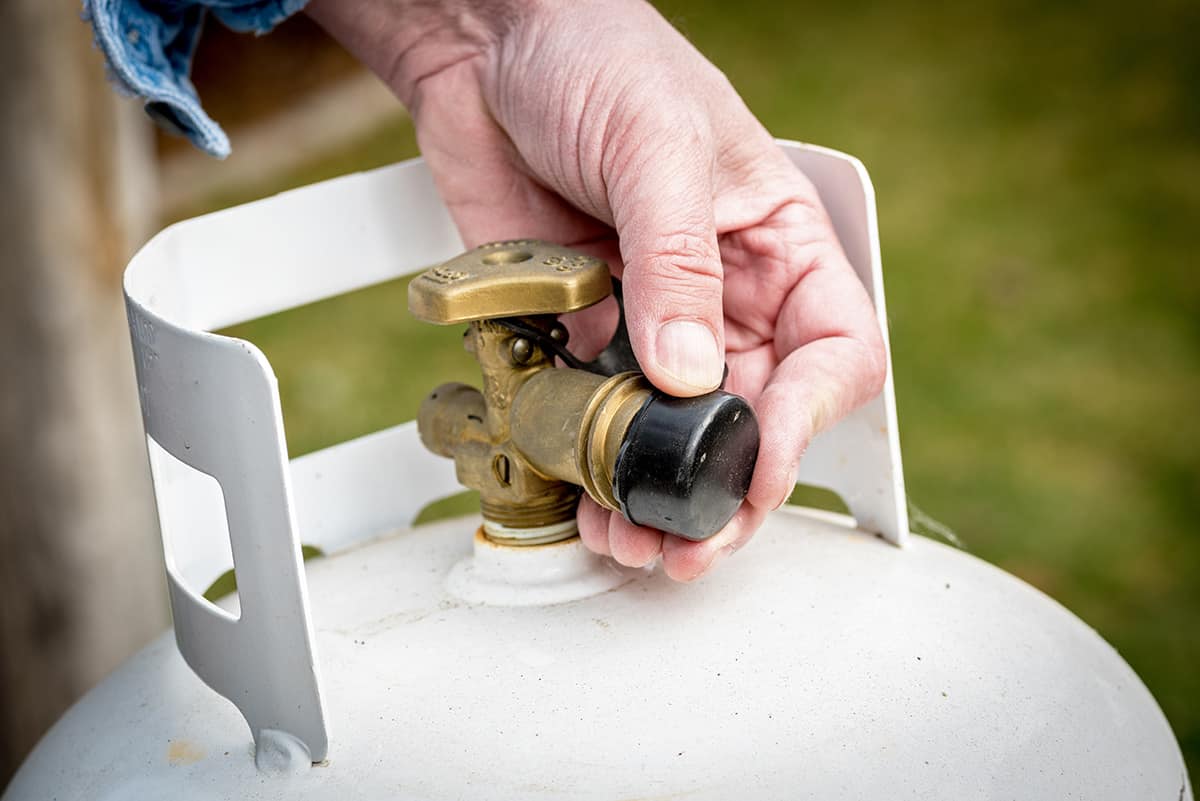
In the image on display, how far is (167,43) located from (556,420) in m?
0.54

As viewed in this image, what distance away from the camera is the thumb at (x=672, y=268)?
2.59 feet

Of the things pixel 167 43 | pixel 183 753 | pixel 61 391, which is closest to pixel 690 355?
pixel 183 753

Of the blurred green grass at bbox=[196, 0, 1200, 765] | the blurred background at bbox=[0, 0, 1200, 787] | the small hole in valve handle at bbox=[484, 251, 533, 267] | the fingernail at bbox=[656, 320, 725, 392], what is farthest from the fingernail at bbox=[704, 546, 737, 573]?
the blurred green grass at bbox=[196, 0, 1200, 765]

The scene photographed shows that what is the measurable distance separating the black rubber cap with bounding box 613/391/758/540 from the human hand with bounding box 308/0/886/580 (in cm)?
3

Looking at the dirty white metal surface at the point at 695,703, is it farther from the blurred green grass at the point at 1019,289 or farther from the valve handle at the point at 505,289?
the blurred green grass at the point at 1019,289

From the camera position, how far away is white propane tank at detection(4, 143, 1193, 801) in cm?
71

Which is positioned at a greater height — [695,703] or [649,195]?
[649,195]

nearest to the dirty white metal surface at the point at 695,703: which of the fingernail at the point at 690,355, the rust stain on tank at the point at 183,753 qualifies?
the rust stain on tank at the point at 183,753

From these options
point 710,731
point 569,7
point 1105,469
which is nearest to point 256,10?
point 569,7

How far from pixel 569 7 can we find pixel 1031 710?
581 millimetres

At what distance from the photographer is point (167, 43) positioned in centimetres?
112

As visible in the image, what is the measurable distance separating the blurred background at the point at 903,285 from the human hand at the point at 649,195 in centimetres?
20

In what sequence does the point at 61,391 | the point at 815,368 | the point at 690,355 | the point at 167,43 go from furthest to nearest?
the point at 61,391 → the point at 167,43 → the point at 815,368 → the point at 690,355

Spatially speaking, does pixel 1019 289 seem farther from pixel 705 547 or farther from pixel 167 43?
pixel 705 547
